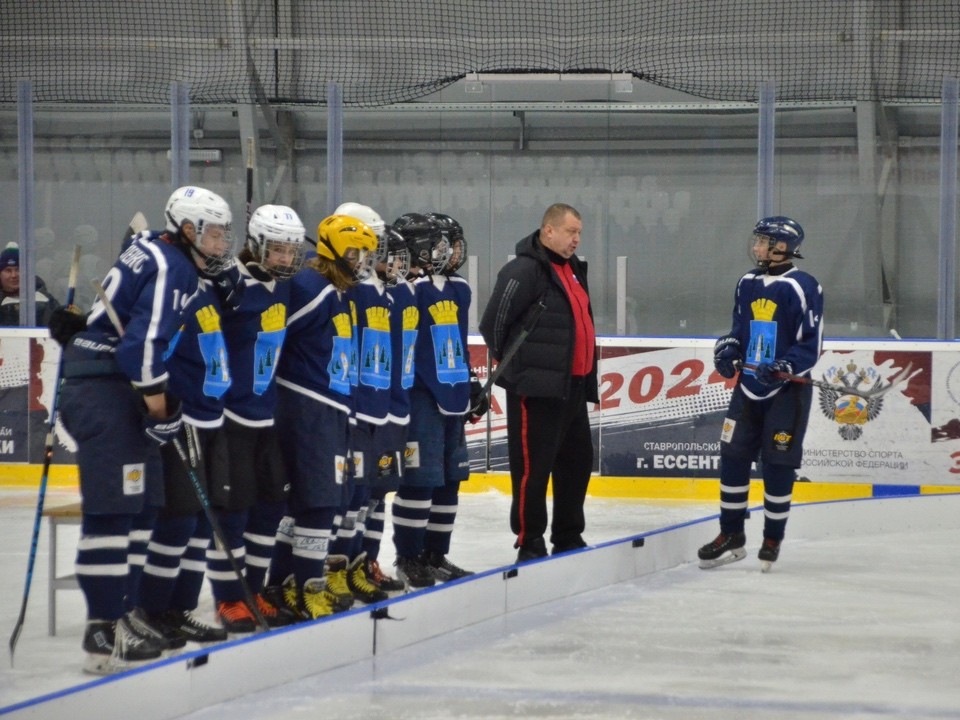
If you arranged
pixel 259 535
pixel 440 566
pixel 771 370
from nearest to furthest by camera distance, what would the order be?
pixel 259 535 < pixel 440 566 < pixel 771 370

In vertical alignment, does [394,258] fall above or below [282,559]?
above

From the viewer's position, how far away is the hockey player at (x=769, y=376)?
5.01 meters

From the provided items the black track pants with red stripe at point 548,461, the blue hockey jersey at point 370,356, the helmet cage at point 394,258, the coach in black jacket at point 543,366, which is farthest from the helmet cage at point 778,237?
the blue hockey jersey at point 370,356

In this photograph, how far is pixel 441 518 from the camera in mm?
4605

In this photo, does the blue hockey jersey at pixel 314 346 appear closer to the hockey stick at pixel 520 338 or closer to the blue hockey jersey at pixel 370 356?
the blue hockey jersey at pixel 370 356

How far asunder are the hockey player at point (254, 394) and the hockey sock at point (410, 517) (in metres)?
0.76

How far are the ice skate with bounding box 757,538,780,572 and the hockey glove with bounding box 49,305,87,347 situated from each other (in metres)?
2.83

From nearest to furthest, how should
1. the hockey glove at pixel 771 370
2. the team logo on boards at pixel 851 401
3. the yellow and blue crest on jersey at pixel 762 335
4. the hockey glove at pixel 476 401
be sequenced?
the hockey glove at pixel 476 401 < the hockey glove at pixel 771 370 < the yellow and blue crest on jersey at pixel 762 335 < the team logo on boards at pixel 851 401

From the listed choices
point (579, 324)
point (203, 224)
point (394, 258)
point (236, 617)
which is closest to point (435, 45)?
point (579, 324)

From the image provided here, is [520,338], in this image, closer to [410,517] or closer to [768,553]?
[410,517]

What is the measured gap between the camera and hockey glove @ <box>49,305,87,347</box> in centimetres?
319

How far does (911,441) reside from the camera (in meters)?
6.72

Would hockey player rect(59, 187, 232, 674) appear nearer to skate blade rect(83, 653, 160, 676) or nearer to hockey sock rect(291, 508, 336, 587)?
skate blade rect(83, 653, 160, 676)

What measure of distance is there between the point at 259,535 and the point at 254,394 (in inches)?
15.8
